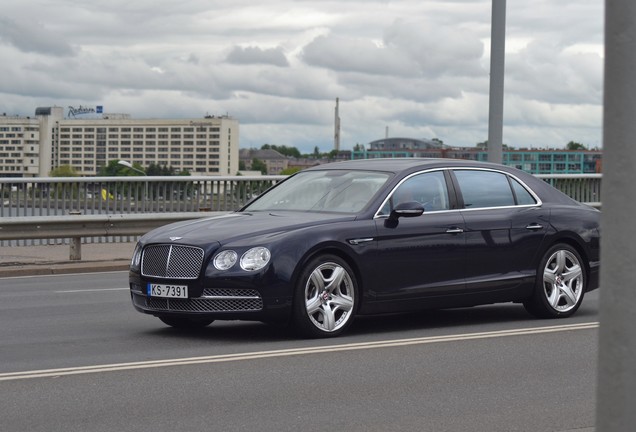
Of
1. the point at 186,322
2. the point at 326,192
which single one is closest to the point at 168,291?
the point at 186,322

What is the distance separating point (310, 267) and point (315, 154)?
167 meters

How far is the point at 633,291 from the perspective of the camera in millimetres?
3523

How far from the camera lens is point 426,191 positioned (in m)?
11.2

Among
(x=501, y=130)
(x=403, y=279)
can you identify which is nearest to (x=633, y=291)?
(x=403, y=279)

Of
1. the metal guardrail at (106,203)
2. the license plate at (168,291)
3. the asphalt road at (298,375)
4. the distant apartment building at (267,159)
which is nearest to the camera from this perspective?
the asphalt road at (298,375)

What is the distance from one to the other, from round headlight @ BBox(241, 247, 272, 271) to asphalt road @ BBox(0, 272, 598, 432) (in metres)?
0.60

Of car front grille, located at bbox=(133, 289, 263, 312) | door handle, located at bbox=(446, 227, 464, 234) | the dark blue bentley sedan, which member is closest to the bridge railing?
the dark blue bentley sedan

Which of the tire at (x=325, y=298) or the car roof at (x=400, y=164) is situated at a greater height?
the car roof at (x=400, y=164)

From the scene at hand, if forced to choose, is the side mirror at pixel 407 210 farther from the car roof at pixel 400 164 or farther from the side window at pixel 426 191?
the car roof at pixel 400 164

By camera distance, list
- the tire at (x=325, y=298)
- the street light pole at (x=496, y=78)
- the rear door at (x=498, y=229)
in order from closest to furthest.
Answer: the tire at (x=325, y=298)
the rear door at (x=498, y=229)
the street light pole at (x=496, y=78)

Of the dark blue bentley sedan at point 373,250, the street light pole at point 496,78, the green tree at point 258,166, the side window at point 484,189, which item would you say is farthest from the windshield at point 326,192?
the green tree at point 258,166

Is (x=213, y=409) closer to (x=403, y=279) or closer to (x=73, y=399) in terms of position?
(x=73, y=399)

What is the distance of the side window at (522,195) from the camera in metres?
11.8

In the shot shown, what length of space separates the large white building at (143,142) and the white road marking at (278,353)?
124302 millimetres
